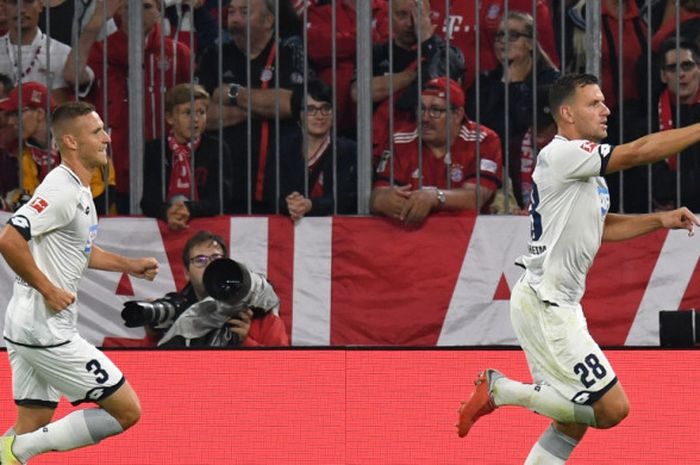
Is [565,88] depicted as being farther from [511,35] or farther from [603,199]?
[511,35]

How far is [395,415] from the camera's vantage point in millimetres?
9062

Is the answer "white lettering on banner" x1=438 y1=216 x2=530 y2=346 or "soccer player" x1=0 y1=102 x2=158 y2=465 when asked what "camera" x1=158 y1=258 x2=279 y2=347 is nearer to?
"white lettering on banner" x1=438 y1=216 x2=530 y2=346

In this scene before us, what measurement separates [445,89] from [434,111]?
13cm

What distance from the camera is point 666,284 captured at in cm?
983

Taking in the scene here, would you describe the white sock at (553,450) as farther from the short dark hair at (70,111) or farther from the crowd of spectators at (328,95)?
the short dark hair at (70,111)

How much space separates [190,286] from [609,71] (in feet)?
8.45

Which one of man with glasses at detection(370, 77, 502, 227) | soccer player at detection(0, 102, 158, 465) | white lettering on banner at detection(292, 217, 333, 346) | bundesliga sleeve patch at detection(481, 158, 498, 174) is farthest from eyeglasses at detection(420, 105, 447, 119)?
soccer player at detection(0, 102, 158, 465)

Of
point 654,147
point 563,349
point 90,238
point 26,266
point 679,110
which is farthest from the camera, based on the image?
point 679,110

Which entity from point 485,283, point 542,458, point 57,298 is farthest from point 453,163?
point 57,298

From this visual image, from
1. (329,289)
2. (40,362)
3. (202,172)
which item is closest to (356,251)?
(329,289)

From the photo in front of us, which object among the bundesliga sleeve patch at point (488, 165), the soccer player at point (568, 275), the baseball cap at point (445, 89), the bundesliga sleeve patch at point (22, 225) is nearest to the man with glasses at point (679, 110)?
the bundesliga sleeve patch at point (488, 165)

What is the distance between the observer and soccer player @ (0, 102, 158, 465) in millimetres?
7770

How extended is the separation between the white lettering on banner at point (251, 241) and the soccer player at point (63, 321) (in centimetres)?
208

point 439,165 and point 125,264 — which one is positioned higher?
point 439,165
